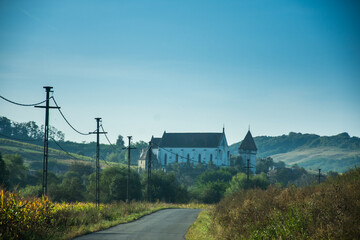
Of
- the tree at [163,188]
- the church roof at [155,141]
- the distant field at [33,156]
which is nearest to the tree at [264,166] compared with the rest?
the church roof at [155,141]

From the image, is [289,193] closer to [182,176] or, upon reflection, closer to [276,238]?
[276,238]

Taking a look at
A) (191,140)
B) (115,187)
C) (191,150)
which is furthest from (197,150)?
(115,187)

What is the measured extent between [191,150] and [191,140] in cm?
537

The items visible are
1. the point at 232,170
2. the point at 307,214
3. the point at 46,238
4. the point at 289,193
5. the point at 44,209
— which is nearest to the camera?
the point at 307,214

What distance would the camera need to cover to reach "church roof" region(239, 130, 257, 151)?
173012 millimetres

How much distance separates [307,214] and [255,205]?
15.1 feet

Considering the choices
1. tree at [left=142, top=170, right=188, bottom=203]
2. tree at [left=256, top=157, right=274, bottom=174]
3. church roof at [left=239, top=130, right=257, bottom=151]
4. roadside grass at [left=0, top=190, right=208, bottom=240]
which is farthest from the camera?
church roof at [left=239, top=130, right=257, bottom=151]

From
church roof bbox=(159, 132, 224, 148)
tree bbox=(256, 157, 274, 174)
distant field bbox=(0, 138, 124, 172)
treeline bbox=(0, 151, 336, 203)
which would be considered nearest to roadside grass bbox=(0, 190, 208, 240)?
treeline bbox=(0, 151, 336, 203)

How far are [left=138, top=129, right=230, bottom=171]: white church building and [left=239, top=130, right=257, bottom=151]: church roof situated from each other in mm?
7223

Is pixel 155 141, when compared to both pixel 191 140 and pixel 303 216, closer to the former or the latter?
pixel 191 140

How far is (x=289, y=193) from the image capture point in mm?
16609

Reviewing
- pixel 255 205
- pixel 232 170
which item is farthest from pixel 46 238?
pixel 232 170

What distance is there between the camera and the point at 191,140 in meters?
177

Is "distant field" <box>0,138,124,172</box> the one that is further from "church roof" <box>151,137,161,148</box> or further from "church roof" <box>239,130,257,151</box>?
"church roof" <box>239,130,257,151</box>
